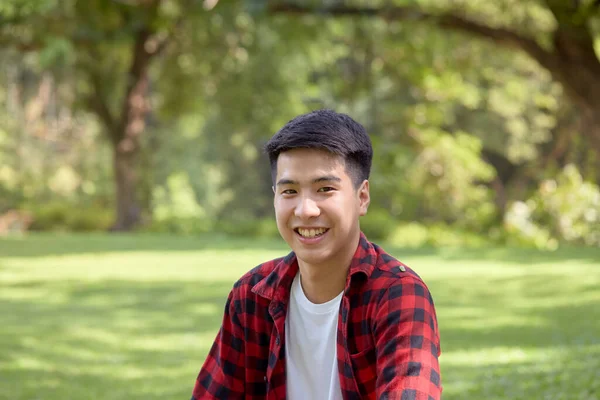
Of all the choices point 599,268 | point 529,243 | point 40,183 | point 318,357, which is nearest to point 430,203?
point 529,243

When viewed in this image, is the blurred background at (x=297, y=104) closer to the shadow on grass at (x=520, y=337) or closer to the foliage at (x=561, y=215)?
the foliage at (x=561, y=215)

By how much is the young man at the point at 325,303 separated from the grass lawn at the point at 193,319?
357 centimetres

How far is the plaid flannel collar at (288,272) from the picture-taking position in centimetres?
271

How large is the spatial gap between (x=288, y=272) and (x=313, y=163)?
40 centimetres

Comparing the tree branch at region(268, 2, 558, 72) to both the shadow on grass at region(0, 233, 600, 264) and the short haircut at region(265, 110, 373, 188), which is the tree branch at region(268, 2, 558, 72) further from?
the short haircut at region(265, 110, 373, 188)

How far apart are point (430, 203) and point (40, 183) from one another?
48.4 ft

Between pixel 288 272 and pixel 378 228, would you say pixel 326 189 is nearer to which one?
pixel 288 272

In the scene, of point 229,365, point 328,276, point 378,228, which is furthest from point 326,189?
point 378,228

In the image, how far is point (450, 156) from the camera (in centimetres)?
2462

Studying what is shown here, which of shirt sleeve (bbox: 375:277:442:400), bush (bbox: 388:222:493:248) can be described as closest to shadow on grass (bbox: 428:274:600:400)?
shirt sleeve (bbox: 375:277:442:400)

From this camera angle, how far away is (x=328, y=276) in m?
2.80

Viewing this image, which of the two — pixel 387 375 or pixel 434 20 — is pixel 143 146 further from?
pixel 387 375

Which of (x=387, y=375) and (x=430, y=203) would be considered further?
(x=430, y=203)

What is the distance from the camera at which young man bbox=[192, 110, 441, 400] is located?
2.56 meters
